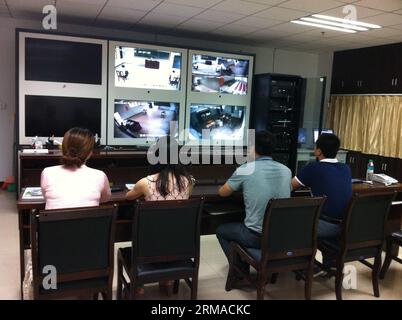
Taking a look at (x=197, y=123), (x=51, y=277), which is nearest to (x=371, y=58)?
(x=197, y=123)

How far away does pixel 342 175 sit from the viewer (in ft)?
8.90

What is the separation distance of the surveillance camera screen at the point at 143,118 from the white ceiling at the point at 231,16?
3.73ft

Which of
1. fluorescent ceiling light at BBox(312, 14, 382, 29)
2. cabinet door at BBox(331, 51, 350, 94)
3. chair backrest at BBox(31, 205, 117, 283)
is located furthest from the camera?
cabinet door at BBox(331, 51, 350, 94)

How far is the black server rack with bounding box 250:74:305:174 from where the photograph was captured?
19.0 feet

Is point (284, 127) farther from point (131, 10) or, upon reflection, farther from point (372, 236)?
point (372, 236)

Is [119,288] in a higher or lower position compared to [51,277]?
lower

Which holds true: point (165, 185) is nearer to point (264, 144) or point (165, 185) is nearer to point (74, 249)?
point (74, 249)

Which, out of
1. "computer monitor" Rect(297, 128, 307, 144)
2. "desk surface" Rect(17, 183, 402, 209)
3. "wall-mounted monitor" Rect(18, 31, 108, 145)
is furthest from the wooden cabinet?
"wall-mounted monitor" Rect(18, 31, 108, 145)

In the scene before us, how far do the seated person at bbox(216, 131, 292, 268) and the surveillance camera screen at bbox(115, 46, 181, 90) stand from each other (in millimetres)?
3013

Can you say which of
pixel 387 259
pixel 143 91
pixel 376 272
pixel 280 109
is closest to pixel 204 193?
pixel 376 272

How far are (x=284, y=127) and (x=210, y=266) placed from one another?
3.50 m

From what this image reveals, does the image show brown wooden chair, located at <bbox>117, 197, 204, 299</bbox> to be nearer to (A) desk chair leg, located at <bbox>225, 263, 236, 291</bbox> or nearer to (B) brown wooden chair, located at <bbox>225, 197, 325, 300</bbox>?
(B) brown wooden chair, located at <bbox>225, 197, 325, 300</bbox>

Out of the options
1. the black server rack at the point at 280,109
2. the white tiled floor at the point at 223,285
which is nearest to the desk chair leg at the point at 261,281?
the white tiled floor at the point at 223,285

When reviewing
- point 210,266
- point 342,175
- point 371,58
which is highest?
point 371,58
